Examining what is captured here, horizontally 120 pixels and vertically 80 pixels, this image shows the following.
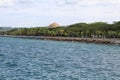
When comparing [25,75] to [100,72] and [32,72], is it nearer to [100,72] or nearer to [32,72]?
[32,72]

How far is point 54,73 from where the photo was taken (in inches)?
2146

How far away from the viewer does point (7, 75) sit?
5084 centimetres

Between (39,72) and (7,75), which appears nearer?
(7,75)

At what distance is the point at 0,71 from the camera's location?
5522 cm

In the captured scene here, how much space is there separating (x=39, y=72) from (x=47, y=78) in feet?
A: 21.8

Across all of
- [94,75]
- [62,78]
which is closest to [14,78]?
[62,78]

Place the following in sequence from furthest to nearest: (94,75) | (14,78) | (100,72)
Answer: (100,72)
(94,75)
(14,78)

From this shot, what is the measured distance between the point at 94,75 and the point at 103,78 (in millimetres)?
2983

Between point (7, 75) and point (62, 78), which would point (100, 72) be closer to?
point (62, 78)

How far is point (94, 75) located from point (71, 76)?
381 cm

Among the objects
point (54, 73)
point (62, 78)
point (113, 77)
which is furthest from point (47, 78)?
point (113, 77)

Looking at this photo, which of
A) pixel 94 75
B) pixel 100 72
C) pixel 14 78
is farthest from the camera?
pixel 100 72

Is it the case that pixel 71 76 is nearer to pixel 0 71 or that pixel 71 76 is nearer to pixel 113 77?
pixel 113 77

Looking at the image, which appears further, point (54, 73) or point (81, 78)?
point (54, 73)
